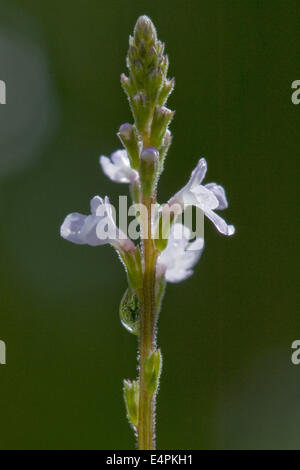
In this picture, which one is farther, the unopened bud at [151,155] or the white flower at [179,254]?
the white flower at [179,254]

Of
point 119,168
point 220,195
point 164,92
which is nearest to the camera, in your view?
point 164,92

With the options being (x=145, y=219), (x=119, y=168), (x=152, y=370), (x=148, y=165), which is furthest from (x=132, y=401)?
(x=119, y=168)

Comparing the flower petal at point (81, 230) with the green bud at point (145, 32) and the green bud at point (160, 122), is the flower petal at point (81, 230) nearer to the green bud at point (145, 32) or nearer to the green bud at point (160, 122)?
the green bud at point (160, 122)

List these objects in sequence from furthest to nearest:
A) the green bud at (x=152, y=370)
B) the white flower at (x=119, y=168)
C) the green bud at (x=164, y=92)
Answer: the white flower at (x=119, y=168)
the green bud at (x=164, y=92)
the green bud at (x=152, y=370)

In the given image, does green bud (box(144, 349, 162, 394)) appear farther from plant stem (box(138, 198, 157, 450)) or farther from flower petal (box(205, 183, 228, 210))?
flower petal (box(205, 183, 228, 210))

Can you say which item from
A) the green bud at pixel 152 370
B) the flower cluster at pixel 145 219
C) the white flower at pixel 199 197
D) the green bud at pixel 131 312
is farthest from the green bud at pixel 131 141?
the green bud at pixel 152 370

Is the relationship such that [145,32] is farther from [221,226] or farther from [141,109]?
[221,226]

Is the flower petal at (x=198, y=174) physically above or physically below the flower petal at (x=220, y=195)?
above
